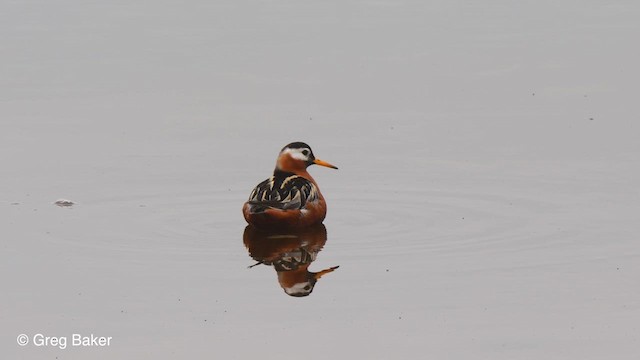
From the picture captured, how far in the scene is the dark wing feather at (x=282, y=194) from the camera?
629 inches

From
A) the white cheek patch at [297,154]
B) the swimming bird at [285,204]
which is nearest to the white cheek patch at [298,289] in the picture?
the swimming bird at [285,204]

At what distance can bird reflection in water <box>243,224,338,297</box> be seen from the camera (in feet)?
45.4

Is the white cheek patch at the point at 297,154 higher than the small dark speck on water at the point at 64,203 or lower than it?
higher

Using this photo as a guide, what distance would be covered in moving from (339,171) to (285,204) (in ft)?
6.36

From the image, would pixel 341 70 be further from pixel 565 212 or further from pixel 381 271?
pixel 381 271

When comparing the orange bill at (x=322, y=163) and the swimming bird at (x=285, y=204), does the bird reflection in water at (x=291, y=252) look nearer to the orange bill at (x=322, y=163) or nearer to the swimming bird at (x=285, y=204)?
the swimming bird at (x=285, y=204)

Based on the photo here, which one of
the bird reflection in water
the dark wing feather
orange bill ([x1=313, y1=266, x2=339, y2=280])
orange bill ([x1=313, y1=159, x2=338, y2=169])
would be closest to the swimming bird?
the dark wing feather

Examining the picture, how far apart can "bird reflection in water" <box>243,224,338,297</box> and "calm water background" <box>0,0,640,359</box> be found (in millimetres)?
166

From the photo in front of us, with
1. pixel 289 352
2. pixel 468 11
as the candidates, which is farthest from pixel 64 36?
pixel 289 352

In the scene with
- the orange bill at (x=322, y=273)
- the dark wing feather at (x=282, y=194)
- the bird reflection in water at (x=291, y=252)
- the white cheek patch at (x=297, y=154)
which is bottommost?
the bird reflection in water at (x=291, y=252)

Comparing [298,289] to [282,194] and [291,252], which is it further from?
[282,194]

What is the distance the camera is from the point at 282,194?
53.8 ft

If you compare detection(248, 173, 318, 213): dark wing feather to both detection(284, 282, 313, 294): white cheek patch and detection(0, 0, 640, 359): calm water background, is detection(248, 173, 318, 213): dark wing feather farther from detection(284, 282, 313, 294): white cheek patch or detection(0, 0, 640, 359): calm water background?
detection(284, 282, 313, 294): white cheek patch

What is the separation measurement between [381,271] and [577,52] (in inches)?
397
